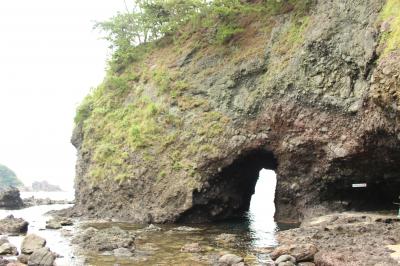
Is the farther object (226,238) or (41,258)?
(226,238)

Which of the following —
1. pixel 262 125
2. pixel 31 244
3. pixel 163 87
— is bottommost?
pixel 31 244

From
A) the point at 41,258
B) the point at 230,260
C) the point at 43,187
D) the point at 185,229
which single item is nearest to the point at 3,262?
the point at 41,258

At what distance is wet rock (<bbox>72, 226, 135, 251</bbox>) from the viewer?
1936 centimetres

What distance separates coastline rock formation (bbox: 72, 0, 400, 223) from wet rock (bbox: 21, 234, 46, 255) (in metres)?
10.2

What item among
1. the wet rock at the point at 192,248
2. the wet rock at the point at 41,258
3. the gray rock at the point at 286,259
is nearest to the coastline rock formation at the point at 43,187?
the wet rock at the point at 192,248

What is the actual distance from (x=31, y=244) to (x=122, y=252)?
12.9 ft

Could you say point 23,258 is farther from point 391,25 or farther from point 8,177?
point 8,177

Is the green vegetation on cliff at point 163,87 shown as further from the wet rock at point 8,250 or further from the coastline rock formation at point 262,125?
the wet rock at point 8,250

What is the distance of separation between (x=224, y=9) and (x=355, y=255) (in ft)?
67.2

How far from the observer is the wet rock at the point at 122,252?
59.1 feet

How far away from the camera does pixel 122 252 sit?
60.6ft

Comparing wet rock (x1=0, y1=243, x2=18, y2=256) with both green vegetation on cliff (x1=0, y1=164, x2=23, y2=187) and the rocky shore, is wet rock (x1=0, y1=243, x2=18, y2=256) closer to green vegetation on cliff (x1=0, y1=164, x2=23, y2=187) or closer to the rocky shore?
the rocky shore

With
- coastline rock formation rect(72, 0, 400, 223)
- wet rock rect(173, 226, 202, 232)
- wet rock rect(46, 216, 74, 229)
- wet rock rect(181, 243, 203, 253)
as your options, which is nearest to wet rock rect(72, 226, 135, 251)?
wet rock rect(181, 243, 203, 253)

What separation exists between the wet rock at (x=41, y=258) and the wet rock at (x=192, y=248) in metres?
5.58
